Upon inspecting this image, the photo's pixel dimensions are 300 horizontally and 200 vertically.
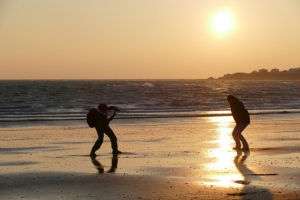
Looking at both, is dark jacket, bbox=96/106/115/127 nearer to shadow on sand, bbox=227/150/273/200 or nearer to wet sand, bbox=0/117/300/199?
wet sand, bbox=0/117/300/199

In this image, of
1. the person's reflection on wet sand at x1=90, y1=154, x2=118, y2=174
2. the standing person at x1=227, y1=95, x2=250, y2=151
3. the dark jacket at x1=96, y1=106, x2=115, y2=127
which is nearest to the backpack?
the dark jacket at x1=96, y1=106, x2=115, y2=127

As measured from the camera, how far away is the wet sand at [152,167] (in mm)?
9602

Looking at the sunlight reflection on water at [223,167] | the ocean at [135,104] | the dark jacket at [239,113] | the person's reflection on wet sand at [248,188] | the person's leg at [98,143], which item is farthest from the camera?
the ocean at [135,104]

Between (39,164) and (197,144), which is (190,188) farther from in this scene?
(197,144)

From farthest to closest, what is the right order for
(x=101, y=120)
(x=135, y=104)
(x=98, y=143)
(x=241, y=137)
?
(x=135, y=104) < (x=241, y=137) < (x=101, y=120) < (x=98, y=143)

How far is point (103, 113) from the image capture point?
14.9 metres

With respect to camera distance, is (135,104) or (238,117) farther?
(135,104)

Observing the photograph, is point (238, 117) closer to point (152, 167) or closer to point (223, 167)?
point (223, 167)

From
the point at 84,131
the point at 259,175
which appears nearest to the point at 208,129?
the point at 84,131

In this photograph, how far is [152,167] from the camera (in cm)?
1233

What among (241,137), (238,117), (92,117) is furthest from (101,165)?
(238,117)

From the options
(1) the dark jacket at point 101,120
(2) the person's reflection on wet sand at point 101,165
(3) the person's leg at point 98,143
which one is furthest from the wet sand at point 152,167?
(1) the dark jacket at point 101,120

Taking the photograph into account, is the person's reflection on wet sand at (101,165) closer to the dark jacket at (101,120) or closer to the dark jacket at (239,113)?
the dark jacket at (101,120)

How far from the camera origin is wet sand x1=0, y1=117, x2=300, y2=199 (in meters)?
9.60
